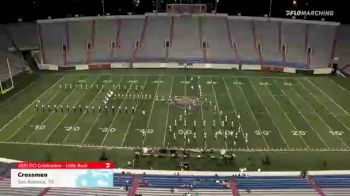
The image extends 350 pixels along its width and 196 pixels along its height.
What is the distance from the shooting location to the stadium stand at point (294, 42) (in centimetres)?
5248

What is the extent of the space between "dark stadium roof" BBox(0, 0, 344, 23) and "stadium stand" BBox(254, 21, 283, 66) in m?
6.02

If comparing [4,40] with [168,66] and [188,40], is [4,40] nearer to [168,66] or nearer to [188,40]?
[168,66]

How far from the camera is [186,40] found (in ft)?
185

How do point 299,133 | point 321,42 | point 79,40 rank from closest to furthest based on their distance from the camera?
point 299,133
point 321,42
point 79,40

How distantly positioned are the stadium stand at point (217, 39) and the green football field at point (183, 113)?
273 inches

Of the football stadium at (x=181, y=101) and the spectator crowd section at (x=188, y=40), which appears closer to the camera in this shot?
the football stadium at (x=181, y=101)

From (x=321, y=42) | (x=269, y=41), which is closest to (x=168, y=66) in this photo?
(x=269, y=41)

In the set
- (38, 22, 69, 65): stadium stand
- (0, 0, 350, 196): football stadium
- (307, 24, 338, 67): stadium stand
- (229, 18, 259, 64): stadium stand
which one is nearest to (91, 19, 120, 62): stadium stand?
(0, 0, 350, 196): football stadium

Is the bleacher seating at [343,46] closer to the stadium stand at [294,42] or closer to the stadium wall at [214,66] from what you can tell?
the stadium stand at [294,42]

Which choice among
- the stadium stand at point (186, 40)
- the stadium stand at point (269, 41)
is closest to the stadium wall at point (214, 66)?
the stadium stand at point (186, 40)

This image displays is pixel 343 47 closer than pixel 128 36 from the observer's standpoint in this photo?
Yes

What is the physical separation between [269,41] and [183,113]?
80.5 ft

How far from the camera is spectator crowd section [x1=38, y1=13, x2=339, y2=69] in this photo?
175ft

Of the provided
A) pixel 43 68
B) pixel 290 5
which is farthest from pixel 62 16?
pixel 290 5
